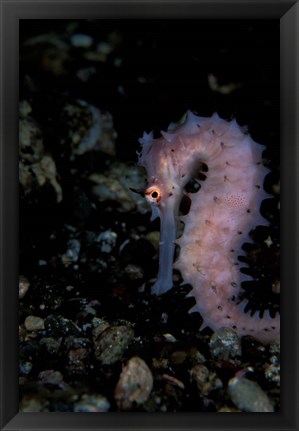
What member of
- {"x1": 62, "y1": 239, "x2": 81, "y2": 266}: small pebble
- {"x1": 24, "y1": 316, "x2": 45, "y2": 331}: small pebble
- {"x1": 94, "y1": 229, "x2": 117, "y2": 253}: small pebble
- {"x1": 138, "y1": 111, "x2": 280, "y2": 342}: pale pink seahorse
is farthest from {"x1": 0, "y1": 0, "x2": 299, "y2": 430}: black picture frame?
{"x1": 94, "y1": 229, "x2": 117, "y2": 253}: small pebble

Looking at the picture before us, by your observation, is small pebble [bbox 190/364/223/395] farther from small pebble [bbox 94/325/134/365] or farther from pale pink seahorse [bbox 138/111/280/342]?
small pebble [bbox 94/325/134/365]

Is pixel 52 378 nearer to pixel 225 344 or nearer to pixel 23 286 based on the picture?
pixel 23 286

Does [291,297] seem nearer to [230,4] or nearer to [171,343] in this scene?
[171,343]

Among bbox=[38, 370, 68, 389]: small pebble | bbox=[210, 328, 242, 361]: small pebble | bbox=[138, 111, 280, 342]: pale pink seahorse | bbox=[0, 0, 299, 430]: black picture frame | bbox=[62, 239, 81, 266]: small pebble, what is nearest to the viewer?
bbox=[0, 0, 299, 430]: black picture frame

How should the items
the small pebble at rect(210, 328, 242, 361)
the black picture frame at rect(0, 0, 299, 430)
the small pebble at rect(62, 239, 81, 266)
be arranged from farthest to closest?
the small pebble at rect(62, 239, 81, 266) → the small pebble at rect(210, 328, 242, 361) → the black picture frame at rect(0, 0, 299, 430)

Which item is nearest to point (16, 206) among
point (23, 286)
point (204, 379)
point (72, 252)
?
point (23, 286)

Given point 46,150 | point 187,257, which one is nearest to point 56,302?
point 187,257

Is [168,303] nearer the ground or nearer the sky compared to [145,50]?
nearer the ground
